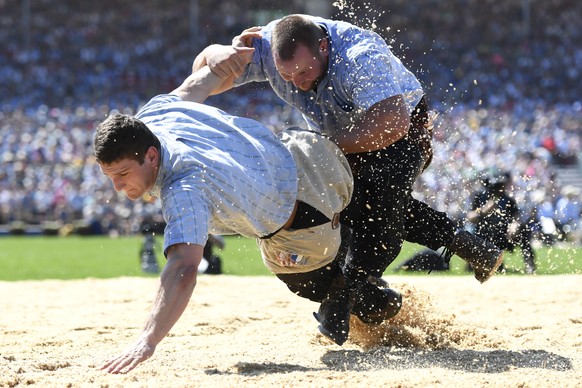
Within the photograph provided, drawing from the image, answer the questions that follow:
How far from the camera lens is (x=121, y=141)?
13.8ft

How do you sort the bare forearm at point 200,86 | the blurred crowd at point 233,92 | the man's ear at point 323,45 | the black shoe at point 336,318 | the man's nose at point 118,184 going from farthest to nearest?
the blurred crowd at point 233,92, the bare forearm at point 200,86, the black shoe at point 336,318, the man's ear at point 323,45, the man's nose at point 118,184

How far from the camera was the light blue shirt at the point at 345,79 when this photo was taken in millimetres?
4980

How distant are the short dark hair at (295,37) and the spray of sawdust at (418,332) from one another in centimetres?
181

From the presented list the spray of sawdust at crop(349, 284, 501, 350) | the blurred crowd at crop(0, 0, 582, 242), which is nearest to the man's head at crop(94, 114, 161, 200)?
the spray of sawdust at crop(349, 284, 501, 350)

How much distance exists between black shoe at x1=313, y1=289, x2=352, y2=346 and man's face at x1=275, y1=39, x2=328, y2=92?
122 centimetres

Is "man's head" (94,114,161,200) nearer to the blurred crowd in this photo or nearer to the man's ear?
the man's ear

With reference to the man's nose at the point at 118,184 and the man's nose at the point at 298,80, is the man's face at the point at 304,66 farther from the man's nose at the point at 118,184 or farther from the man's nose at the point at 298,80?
the man's nose at the point at 118,184

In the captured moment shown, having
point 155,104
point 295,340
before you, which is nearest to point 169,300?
point 155,104

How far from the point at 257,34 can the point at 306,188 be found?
111 centimetres

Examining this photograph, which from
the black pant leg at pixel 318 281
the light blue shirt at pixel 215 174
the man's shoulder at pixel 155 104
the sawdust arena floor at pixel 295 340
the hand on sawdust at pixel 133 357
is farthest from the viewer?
the black pant leg at pixel 318 281

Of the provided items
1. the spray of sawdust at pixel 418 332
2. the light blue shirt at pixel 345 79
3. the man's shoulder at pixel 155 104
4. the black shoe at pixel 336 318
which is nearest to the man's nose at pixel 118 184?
the man's shoulder at pixel 155 104

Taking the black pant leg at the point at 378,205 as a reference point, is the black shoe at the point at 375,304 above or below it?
below

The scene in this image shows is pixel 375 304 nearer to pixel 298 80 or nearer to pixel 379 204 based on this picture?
pixel 379 204

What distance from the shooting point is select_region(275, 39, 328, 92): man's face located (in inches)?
197
